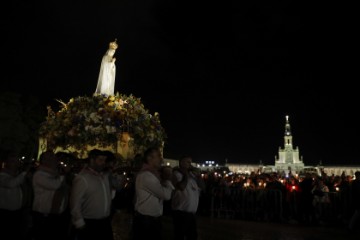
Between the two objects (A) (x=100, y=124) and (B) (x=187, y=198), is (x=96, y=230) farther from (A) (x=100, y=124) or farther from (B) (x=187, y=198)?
(A) (x=100, y=124)

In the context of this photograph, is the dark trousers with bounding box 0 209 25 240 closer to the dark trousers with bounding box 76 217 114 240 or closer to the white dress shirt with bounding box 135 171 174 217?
the dark trousers with bounding box 76 217 114 240

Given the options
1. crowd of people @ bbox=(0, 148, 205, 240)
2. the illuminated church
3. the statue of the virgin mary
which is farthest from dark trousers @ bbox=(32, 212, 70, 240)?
the illuminated church

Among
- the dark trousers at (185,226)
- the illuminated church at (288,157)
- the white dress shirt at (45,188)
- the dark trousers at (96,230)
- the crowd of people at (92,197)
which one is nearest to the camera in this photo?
the dark trousers at (96,230)

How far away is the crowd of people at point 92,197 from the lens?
536 centimetres

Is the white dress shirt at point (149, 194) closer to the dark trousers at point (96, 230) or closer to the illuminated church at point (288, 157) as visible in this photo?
the dark trousers at point (96, 230)

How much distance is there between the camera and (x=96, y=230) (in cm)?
532

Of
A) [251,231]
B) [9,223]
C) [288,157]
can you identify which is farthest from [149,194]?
[288,157]

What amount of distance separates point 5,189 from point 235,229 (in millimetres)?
7778

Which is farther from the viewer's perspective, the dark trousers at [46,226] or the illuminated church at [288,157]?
the illuminated church at [288,157]

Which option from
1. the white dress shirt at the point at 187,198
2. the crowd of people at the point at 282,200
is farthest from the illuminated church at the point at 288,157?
the white dress shirt at the point at 187,198

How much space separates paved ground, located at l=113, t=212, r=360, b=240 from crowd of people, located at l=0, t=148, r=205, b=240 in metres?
3.09

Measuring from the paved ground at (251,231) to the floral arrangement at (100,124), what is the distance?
2904mm

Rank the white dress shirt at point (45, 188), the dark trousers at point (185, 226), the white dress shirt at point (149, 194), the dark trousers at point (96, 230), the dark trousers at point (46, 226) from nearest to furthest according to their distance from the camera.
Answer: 1. the dark trousers at point (96, 230)
2. the white dress shirt at point (149, 194)
3. the white dress shirt at point (45, 188)
4. the dark trousers at point (46, 226)
5. the dark trousers at point (185, 226)

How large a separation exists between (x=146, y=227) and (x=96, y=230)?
32.6 inches
